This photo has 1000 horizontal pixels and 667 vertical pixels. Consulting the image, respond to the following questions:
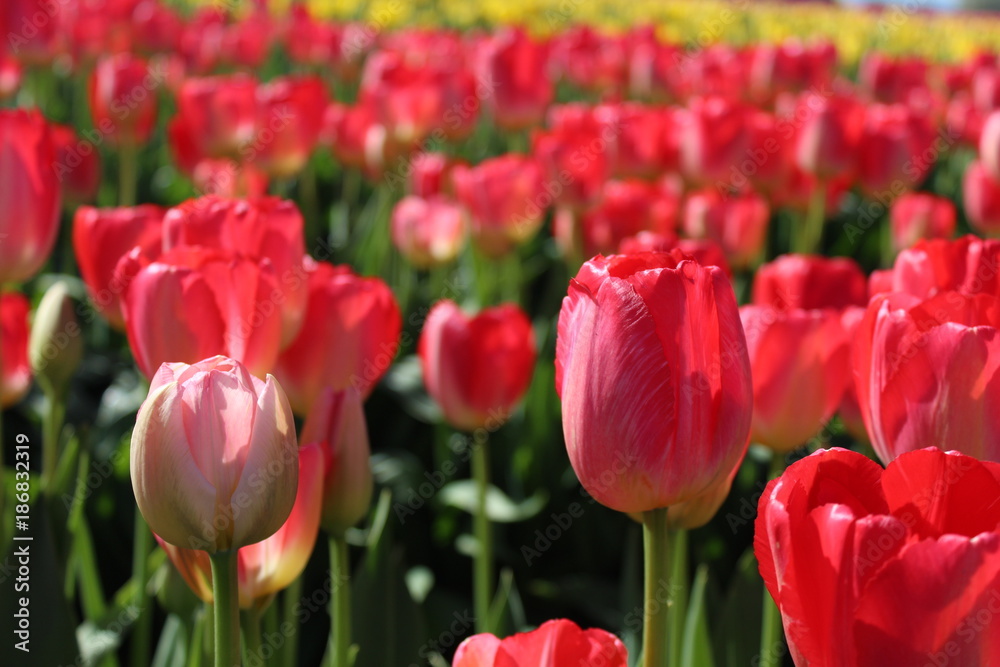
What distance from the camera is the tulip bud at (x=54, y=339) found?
1.18 m

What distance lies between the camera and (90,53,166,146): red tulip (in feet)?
8.15

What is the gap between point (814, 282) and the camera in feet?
4.34

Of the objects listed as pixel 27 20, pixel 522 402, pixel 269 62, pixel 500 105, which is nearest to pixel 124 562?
pixel 522 402

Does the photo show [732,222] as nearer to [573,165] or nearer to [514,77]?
[573,165]

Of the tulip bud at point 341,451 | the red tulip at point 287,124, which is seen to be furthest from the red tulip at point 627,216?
the tulip bud at point 341,451

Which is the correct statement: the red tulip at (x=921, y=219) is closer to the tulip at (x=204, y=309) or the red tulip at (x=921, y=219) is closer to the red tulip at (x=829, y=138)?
the red tulip at (x=829, y=138)

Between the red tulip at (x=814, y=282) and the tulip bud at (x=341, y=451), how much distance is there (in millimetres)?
620

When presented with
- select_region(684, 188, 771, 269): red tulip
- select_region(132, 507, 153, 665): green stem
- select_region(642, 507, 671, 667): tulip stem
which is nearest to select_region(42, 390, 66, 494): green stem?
select_region(132, 507, 153, 665): green stem

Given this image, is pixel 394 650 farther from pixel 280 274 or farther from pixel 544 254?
pixel 544 254

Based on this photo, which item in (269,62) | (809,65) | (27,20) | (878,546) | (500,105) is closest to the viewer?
(878,546)

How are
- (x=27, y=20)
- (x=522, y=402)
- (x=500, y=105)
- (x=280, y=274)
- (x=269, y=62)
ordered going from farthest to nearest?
(x=269, y=62)
(x=27, y=20)
(x=500, y=105)
(x=522, y=402)
(x=280, y=274)

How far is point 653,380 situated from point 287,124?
6.26 ft

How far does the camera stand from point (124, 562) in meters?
1.67

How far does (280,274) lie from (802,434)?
51 centimetres
